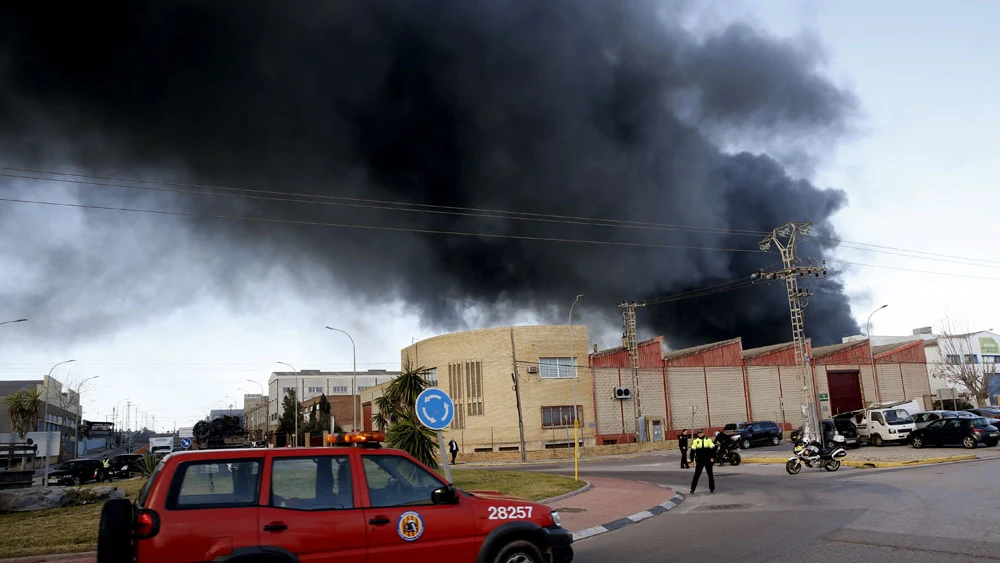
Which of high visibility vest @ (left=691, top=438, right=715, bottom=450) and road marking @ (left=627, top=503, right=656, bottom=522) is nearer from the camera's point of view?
road marking @ (left=627, top=503, right=656, bottom=522)

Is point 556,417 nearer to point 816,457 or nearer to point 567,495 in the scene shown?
point 816,457

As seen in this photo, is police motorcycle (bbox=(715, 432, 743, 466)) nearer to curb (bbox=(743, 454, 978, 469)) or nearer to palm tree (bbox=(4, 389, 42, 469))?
curb (bbox=(743, 454, 978, 469))

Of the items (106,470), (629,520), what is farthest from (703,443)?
(106,470)

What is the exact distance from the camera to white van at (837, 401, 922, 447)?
3531 centimetres

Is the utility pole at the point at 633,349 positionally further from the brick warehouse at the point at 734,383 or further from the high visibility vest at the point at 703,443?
the high visibility vest at the point at 703,443

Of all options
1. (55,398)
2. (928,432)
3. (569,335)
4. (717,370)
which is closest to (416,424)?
(928,432)

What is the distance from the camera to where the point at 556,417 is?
51875 millimetres

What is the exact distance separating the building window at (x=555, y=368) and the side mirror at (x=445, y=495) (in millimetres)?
45872

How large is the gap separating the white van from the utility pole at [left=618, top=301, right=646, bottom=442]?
17.7m

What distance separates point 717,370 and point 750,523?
50249 millimetres

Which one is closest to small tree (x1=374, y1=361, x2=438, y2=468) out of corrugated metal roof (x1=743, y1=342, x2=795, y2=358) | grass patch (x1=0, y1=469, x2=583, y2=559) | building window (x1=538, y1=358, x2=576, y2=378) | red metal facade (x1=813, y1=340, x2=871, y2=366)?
grass patch (x1=0, y1=469, x2=583, y2=559)

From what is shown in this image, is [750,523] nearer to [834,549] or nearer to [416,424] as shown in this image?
[834,549]

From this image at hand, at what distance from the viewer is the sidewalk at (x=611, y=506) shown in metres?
12.3

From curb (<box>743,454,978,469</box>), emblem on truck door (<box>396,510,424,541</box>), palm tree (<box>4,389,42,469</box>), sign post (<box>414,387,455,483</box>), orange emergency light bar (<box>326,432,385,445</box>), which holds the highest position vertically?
palm tree (<box>4,389,42,469</box>)
